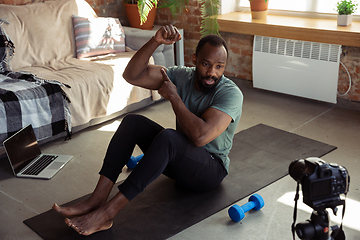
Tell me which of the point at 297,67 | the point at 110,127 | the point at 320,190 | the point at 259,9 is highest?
the point at 259,9

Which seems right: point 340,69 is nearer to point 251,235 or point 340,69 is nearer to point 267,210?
point 267,210

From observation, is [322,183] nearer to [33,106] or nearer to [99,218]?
[99,218]

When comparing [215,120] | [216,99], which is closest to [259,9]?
[216,99]

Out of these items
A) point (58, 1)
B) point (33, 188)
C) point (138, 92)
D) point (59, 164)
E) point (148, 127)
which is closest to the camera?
point (148, 127)

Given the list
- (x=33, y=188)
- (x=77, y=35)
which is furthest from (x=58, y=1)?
(x=33, y=188)

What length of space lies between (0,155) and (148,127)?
4.05 ft

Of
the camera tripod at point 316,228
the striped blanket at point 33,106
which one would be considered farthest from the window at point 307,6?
the camera tripod at point 316,228

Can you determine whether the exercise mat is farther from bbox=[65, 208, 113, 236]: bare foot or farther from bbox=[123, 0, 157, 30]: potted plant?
bbox=[123, 0, 157, 30]: potted plant

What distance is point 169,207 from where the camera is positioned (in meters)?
1.88

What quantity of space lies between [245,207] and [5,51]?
2.14 metres

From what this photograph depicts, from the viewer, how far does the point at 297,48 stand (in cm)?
330

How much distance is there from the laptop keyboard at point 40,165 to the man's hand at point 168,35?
1.17m

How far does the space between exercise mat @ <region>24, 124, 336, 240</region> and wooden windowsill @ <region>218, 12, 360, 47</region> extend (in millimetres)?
961

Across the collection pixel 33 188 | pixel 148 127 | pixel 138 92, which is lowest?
pixel 33 188
